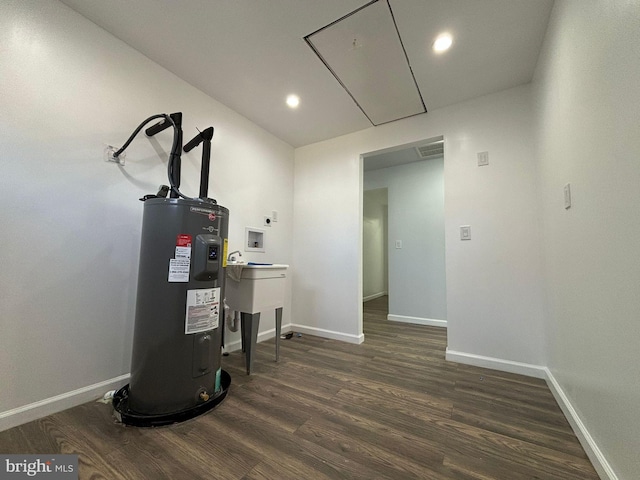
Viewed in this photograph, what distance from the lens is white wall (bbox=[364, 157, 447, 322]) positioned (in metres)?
3.72

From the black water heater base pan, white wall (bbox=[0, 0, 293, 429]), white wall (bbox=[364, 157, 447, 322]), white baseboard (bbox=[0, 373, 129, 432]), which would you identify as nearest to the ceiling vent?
white wall (bbox=[364, 157, 447, 322])

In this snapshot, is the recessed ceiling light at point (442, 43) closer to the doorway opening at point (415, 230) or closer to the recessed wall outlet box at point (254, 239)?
the doorway opening at point (415, 230)

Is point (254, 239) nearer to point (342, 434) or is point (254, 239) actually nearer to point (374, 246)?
point (342, 434)

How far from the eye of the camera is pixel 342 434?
128 centimetres

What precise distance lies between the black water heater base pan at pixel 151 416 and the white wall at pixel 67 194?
26 centimetres

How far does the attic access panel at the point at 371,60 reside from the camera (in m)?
1.61

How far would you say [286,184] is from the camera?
3277mm

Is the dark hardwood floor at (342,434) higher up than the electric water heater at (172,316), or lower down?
lower down

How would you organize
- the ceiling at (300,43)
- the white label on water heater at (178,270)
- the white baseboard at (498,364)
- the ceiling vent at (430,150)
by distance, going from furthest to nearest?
the ceiling vent at (430,150), the white baseboard at (498,364), the ceiling at (300,43), the white label on water heater at (178,270)

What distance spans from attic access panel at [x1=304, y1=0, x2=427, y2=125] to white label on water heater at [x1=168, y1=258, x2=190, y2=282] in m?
1.72

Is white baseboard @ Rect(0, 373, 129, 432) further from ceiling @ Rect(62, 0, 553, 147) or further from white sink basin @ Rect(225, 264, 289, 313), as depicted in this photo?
ceiling @ Rect(62, 0, 553, 147)

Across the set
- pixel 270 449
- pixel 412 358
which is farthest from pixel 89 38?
pixel 412 358

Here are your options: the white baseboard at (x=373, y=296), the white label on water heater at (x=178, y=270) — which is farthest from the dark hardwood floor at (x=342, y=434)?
the white baseboard at (x=373, y=296)

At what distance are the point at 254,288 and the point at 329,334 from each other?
135 centimetres
